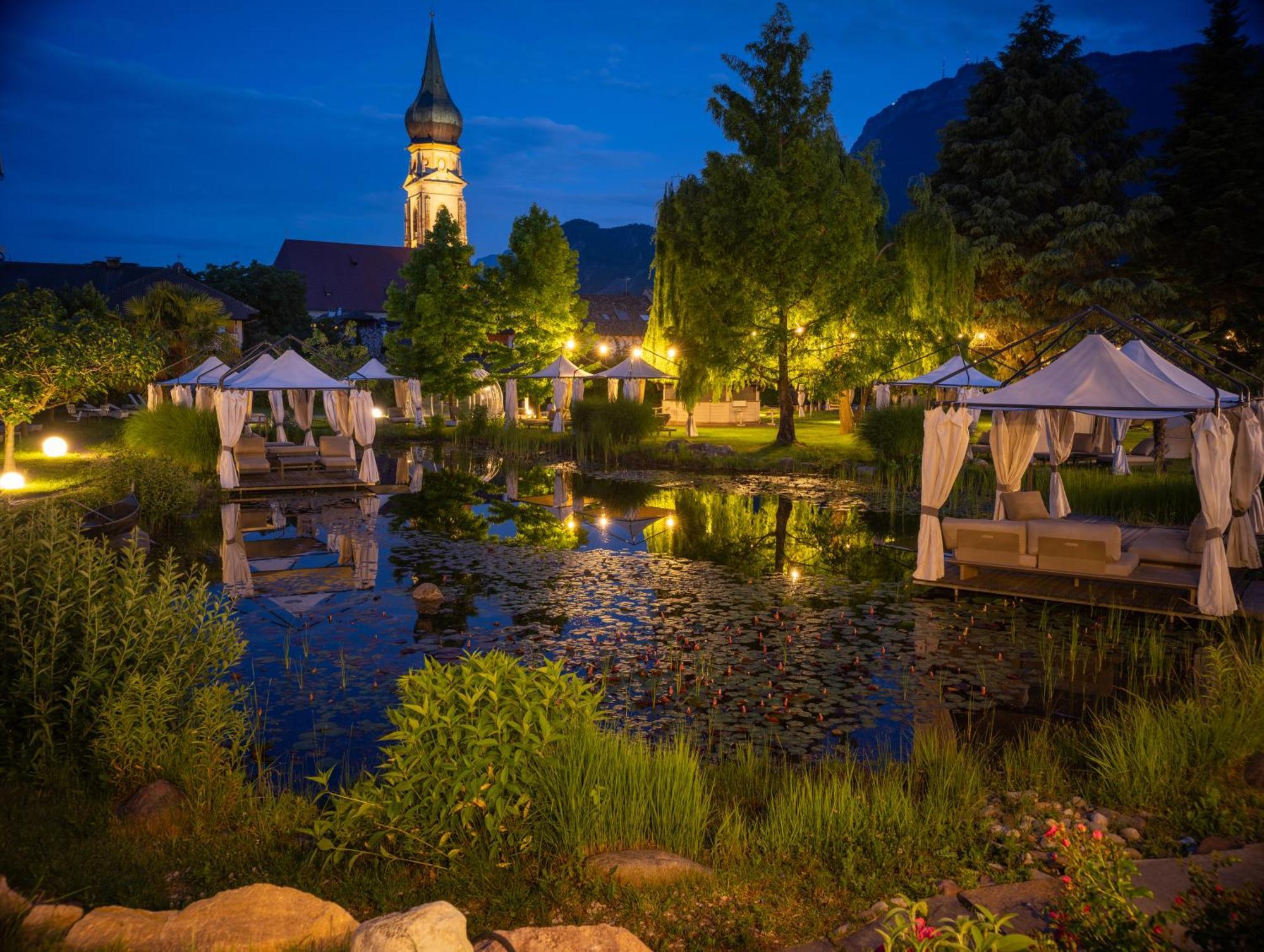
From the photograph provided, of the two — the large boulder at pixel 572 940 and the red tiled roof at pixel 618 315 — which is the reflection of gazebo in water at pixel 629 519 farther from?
the red tiled roof at pixel 618 315

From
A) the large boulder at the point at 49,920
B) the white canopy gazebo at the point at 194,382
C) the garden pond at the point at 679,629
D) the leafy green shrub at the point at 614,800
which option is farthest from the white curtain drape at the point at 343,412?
the large boulder at the point at 49,920

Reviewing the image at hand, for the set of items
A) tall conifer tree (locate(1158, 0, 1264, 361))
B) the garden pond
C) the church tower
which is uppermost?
the church tower

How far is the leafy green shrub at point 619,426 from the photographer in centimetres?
2694

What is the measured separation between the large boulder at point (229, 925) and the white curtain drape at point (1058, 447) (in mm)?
13590

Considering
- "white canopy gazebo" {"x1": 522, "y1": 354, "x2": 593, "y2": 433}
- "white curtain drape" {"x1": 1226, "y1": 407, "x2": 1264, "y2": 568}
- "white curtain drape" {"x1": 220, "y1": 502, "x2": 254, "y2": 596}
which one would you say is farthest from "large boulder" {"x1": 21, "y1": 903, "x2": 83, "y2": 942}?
"white canopy gazebo" {"x1": 522, "y1": 354, "x2": 593, "y2": 433}

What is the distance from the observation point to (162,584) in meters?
5.32

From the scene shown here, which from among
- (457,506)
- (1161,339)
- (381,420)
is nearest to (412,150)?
(381,420)

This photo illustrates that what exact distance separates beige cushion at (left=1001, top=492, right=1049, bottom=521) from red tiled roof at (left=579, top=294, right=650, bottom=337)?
5093cm

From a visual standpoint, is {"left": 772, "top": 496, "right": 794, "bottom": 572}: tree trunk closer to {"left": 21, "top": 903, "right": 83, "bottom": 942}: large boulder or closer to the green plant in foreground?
the green plant in foreground

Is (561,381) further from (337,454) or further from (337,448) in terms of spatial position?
(337,454)

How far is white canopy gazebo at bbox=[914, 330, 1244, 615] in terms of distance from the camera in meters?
9.20

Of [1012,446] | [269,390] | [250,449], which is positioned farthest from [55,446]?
[1012,446]

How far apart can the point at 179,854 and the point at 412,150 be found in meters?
97.3

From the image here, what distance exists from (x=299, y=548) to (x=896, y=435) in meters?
14.1
